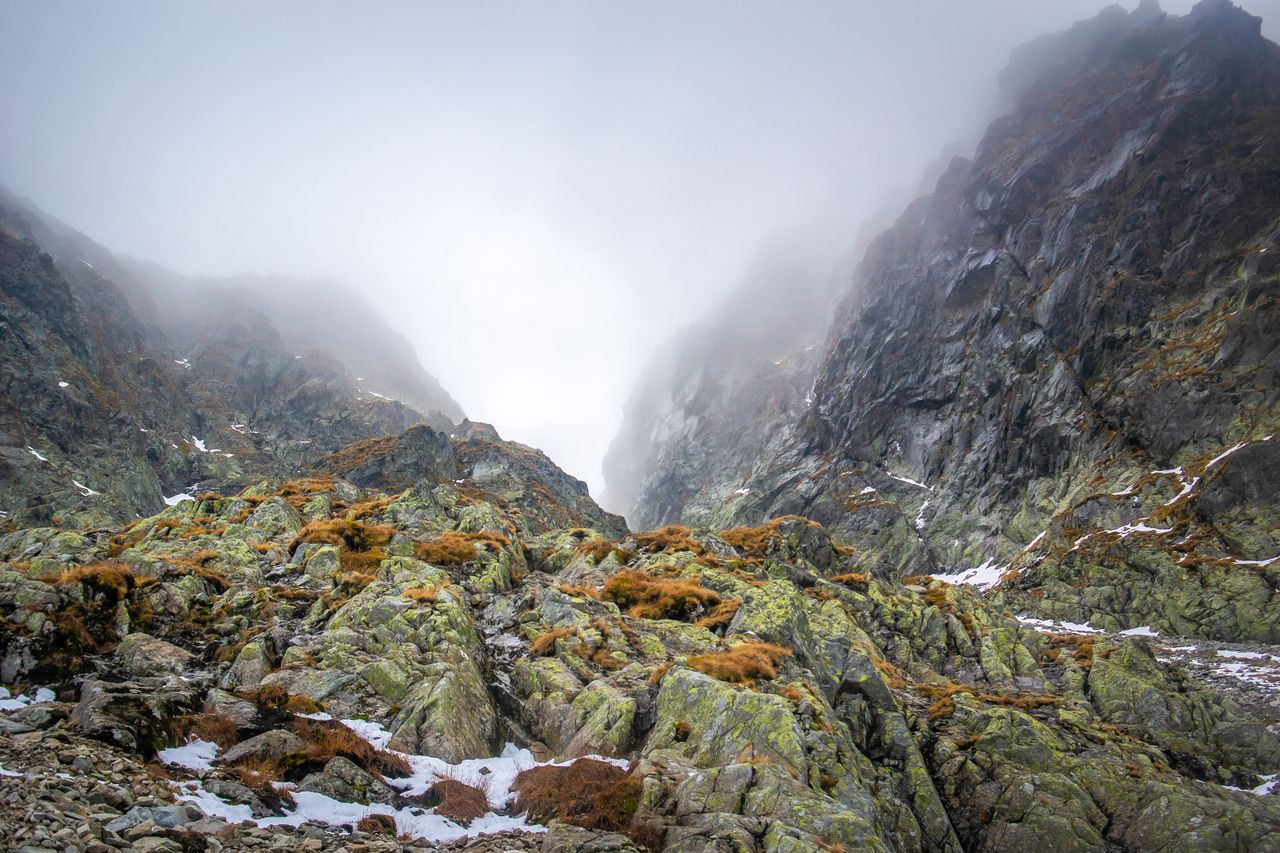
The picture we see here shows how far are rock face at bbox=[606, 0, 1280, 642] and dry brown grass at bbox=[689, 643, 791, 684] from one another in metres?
34.1

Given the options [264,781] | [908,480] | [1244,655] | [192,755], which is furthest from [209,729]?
[908,480]

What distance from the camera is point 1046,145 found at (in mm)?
127312

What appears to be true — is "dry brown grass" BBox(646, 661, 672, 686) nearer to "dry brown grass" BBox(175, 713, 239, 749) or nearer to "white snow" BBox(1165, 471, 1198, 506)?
"dry brown grass" BBox(175, 713, 239, 749)

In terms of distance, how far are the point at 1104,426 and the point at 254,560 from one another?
104 meters

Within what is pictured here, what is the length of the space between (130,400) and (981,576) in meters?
151

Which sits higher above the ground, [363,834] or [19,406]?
[19,406]

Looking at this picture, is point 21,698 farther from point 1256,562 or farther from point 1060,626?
point 1256,562

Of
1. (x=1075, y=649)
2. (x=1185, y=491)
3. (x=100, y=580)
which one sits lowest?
(x=100, y=580)

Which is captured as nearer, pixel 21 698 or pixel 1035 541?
pixel 21 698

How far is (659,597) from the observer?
29.4 m

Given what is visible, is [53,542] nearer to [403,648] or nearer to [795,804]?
[403,648]

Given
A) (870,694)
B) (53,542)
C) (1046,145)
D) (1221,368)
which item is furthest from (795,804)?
(1046,145)

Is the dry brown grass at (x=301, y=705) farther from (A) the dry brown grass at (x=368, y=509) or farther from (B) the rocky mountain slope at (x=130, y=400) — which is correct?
(B) the rocky mountain slope at (x=130, y=400)

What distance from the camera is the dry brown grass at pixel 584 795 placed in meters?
12.6
